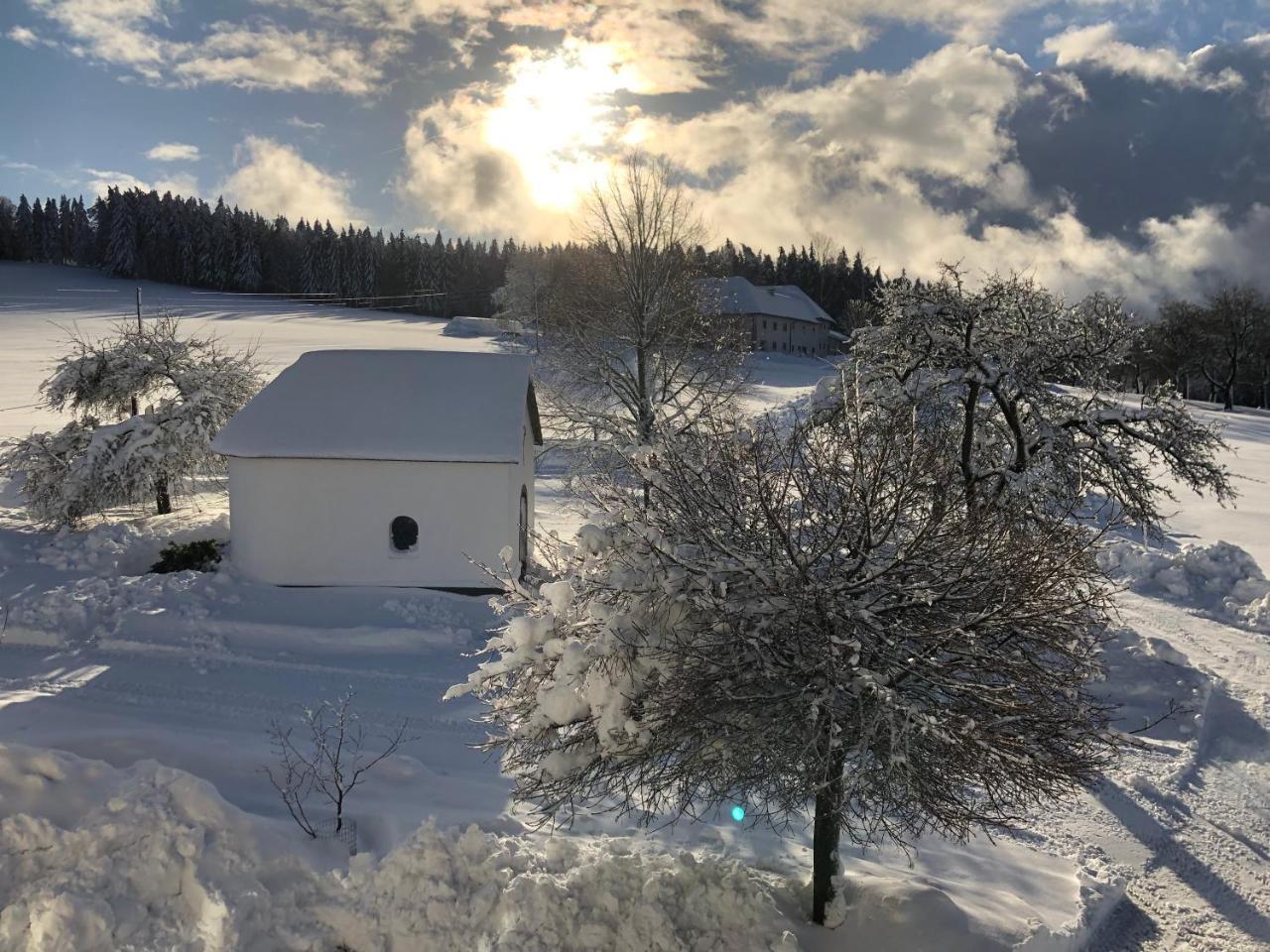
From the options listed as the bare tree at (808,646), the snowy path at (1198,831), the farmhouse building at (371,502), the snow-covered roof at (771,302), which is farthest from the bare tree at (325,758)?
the snow-covered roof at (771,302)

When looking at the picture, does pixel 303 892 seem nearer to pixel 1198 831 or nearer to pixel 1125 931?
pixel 1125 931

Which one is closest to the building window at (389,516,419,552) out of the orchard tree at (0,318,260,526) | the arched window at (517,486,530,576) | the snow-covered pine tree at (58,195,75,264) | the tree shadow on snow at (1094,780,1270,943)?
the arched window at (517,486,530,576)

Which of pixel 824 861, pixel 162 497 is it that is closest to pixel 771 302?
pixel 162 497

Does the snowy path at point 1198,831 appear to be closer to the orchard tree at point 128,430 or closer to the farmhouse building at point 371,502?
the farmhouse building at point 371,502

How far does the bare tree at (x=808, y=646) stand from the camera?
18.3 ft

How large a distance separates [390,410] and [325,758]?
30.2 ft

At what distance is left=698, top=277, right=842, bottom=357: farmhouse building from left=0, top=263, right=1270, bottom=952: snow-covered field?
57.1m

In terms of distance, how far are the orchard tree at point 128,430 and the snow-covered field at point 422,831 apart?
4.40 meters

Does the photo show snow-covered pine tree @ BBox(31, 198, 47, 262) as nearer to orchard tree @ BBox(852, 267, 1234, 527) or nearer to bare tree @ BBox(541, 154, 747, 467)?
bare tree @ BBox(541, 154, 747, 467)

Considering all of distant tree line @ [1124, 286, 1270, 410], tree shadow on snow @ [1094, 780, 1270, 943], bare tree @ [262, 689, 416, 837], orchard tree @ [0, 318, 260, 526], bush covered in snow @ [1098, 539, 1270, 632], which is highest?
distant tree line @ [1124, 286, 1270, 410]

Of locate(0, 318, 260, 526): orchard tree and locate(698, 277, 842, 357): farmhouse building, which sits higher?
locate(698, 277, 842, 357): farmhouse building

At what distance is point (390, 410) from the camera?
17281mm

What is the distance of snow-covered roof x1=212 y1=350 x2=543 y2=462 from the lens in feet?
53.1

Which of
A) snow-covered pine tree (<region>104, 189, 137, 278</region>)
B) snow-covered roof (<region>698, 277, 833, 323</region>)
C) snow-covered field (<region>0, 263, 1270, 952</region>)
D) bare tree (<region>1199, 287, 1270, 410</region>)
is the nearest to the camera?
snow-covered field (<region>0, 263, 1270, 952</region>)
